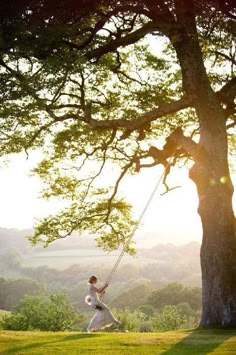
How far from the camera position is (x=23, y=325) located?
89.6 feet

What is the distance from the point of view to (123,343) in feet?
40.3

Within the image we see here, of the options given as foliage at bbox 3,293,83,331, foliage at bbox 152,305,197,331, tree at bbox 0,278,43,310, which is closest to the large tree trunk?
foliage at bbox 3,293,83,331

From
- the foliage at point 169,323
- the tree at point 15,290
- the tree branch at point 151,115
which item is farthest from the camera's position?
the tree at point 15,290

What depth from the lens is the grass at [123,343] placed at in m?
11.4

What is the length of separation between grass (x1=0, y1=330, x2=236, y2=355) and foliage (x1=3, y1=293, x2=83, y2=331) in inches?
527

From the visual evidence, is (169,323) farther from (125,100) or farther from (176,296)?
(176,296)

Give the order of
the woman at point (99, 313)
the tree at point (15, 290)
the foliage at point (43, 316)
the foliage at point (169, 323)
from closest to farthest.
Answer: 1. the woman at point (99, 313)
2. the foliage at point (43, 316)
3. the foliage at point (169, 323)
4. the tree at point (15, 290)

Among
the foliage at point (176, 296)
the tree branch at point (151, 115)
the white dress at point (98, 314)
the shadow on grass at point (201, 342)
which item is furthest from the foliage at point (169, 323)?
the foliage at point (176, 296)

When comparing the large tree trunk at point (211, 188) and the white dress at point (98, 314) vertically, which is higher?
the large tree trunk at point (211, 188)

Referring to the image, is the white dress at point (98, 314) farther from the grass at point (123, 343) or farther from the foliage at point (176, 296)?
the foliage at point (176, 296)

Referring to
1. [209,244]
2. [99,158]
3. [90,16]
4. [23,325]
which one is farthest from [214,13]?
[23,325]

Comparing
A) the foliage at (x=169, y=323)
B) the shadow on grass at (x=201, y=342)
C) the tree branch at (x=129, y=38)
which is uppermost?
the tree branch at (x=129, y=38)

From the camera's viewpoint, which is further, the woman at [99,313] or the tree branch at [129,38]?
the woman at [99,313]

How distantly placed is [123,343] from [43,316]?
1606cm
